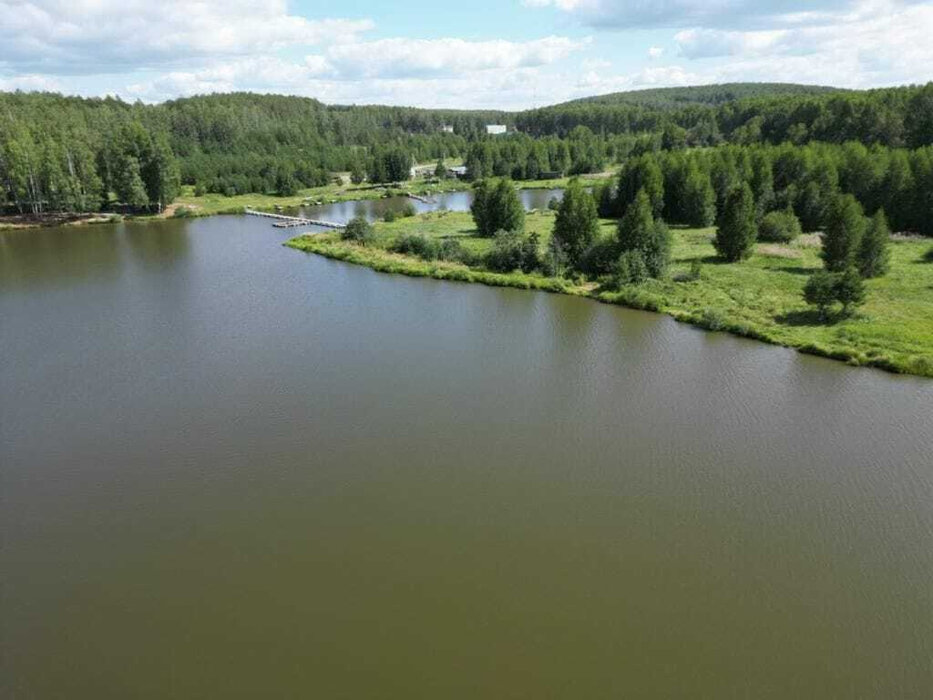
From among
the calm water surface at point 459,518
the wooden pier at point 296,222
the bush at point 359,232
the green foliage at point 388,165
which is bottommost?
the calm water surface at point 459,518

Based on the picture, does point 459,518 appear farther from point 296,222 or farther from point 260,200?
point 260,200

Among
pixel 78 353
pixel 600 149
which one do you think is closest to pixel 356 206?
pixel 600 149

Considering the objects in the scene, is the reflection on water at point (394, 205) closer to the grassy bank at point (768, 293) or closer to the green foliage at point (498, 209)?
the green foliage at point (498, 209)

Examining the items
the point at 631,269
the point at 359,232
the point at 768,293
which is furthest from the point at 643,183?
the point at 359,232

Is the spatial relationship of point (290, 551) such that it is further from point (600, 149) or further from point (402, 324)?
point (600, 149)

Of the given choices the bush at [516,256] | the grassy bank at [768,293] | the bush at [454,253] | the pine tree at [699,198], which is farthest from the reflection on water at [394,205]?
the bush at [516,256]
